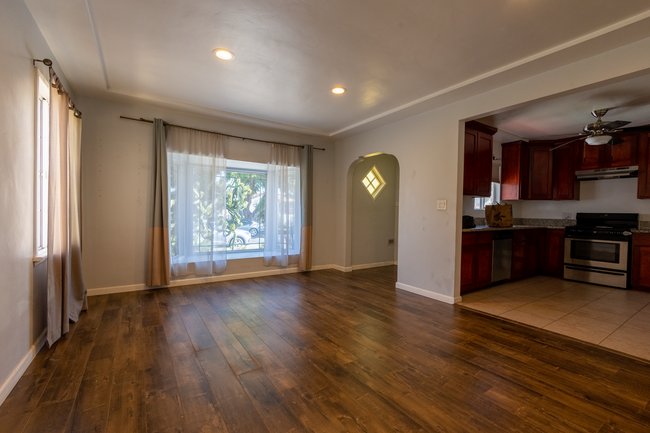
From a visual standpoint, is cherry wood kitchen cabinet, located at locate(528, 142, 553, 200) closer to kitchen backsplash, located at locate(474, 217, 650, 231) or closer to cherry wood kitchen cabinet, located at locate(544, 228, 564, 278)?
kitchen backsplash, located at locate(474, 217, 650, 231)

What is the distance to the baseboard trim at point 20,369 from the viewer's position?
169cm

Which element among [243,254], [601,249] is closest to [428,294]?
[243,254]

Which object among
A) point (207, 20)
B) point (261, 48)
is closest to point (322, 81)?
point (261, 48)

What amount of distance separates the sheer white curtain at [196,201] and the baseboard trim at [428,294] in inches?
111

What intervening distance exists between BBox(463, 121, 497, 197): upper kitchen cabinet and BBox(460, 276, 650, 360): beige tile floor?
1.53m

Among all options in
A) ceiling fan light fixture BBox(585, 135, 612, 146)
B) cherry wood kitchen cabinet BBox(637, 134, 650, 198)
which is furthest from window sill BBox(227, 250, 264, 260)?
cherry wood kitchen cabinet BBox(637, 134, 650, 198)

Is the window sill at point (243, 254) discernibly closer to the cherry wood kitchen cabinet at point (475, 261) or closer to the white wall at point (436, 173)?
the white wall at point (436, 173)

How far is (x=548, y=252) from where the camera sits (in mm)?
5273

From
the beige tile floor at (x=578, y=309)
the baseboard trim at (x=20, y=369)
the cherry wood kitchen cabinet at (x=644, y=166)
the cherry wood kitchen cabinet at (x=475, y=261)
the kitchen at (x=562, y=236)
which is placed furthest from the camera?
the cherry wood kitchen cabinet at (x=644, y=166)

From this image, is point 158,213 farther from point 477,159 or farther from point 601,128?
point 601,128

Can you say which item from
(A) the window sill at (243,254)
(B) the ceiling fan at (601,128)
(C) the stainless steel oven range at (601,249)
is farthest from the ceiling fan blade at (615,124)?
(A) the window sill at (243,254)

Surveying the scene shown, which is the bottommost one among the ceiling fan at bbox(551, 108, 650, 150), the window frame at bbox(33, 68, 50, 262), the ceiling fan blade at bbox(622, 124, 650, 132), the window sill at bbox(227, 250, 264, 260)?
the window sill at bbox(227, 250, 264, 260)

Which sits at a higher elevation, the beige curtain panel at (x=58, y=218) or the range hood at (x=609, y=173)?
the range hood at (x=609, y=173)

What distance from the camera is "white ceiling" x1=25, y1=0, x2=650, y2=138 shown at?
1.99 metres
